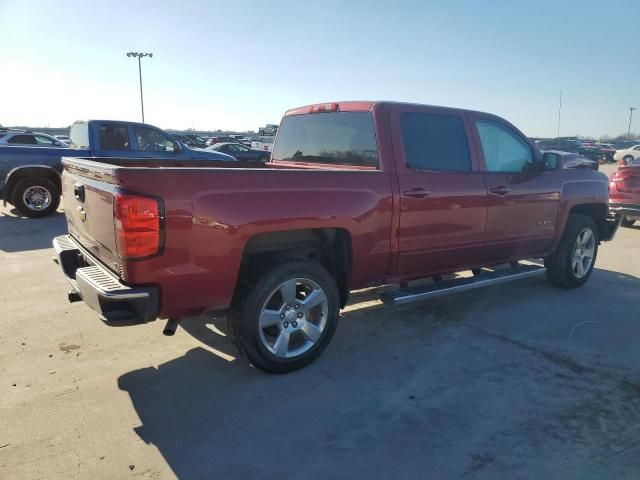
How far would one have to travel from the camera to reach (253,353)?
3502 mm

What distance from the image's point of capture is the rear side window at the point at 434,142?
4.27 metres

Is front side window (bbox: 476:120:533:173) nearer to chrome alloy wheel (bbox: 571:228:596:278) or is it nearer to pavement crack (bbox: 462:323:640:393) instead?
chrome alloy wheel (bbox: 571:228:596:278)

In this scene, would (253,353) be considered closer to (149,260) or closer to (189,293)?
(189,293)

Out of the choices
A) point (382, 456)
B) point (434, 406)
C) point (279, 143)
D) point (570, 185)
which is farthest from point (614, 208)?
point (382, 456)

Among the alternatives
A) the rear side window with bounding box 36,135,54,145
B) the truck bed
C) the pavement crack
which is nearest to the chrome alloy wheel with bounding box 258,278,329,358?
the truck bed

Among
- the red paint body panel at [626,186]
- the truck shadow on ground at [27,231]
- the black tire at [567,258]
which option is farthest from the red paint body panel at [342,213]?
the red paint body panel at [626,186]

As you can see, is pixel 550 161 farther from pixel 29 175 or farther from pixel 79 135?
pixel 29 175

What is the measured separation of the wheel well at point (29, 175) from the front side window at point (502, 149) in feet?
27.7

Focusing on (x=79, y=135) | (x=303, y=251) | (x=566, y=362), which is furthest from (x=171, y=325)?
(x=79, y=135)

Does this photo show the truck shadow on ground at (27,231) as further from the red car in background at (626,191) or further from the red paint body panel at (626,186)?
the red paint body panel at (626,186)

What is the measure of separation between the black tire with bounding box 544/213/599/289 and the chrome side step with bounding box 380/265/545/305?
45 cm

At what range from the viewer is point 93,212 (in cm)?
339

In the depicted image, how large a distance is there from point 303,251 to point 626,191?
8786 mm

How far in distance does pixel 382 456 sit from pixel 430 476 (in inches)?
11.1
